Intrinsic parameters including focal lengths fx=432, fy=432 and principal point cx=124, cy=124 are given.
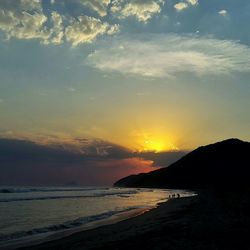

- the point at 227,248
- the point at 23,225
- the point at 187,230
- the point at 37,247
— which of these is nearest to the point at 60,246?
the point at 37,247

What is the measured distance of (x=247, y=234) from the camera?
18031 mm

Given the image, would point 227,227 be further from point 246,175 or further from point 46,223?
point 246,175

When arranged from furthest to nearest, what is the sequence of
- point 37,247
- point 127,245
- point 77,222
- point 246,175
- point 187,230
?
point 246,175 < point 77,222 < point 187,230 < point 37,247 < point 127,245

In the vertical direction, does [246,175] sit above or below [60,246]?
above

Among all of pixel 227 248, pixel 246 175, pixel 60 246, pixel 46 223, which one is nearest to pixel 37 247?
pixel 60 246

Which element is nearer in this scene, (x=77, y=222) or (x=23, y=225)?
(x=23, y=225)

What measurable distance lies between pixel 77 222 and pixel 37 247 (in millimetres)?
12147

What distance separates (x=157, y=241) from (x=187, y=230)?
3.77 meters

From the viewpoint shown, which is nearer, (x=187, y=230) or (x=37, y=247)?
(x=37, y=247)

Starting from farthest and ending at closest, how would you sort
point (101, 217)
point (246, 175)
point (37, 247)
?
1. point (246, 175)
2. point (101, 217)
3. point (37, 247)

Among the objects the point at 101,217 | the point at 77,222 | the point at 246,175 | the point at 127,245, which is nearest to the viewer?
the point at 127,245

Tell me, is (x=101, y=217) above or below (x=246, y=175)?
below

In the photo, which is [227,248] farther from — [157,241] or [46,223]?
[46,223]

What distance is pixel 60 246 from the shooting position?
736 inches
